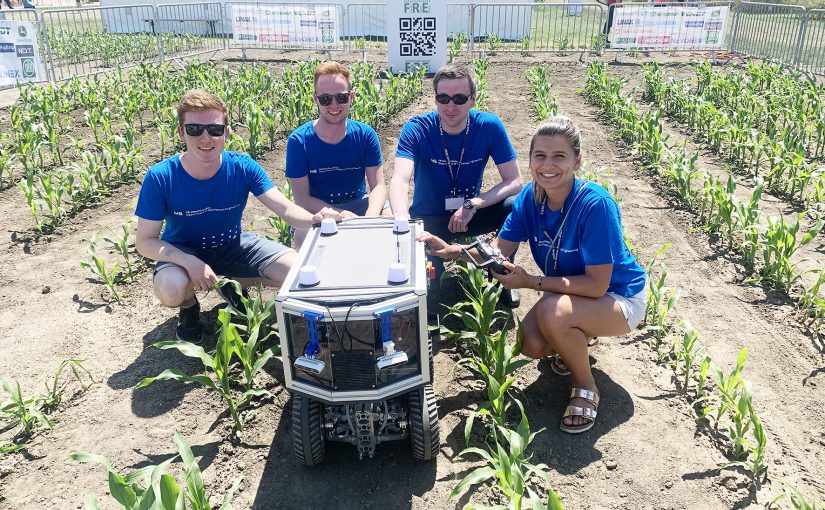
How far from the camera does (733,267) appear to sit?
4.90 metres

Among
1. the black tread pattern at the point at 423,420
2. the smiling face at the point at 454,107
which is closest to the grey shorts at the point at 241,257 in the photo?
the smiling face at the point at 454,107

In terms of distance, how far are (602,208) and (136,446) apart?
262 centimetres

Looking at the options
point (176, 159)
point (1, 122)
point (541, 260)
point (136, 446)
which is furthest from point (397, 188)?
point (1, 122)

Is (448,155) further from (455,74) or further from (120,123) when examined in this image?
(120,123)

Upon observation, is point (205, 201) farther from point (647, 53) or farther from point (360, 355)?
point (647, 53)

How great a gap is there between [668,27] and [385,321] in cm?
1582

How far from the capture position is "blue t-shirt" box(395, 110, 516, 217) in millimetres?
4266

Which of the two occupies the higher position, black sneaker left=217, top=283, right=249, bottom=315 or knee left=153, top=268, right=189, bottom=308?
knee left=153, top=268, right=189, bottom=308

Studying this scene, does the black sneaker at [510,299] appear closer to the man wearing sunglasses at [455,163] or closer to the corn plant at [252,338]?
the man wearing sunglasses at [455,163]

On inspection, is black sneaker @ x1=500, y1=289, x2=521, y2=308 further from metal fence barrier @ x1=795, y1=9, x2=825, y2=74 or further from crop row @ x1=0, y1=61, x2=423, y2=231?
metal fence barrier @ x1=795, y1=9, x2=825, y2=74

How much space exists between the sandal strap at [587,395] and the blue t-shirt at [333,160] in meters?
2.19

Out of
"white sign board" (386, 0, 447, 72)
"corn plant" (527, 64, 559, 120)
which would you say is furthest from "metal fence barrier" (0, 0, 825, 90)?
"white sign board" (386, 0, 447, 72)

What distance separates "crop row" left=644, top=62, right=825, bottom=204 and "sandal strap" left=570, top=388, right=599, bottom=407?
4083 mm

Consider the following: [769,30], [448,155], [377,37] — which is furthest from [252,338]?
[377,37]
